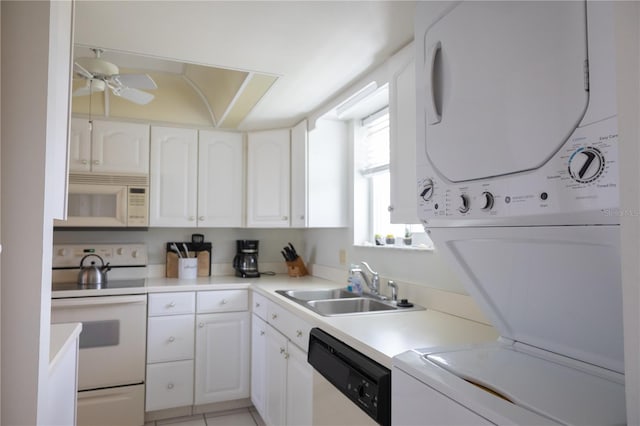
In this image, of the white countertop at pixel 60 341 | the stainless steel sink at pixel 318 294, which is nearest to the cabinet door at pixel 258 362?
the stainless steel sink at pixel 318 294

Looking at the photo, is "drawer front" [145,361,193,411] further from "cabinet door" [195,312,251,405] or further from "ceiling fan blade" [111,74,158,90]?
"ceiling fan blade" [111,74,158,90]

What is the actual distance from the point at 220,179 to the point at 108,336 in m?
1.35

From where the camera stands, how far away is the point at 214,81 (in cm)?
287

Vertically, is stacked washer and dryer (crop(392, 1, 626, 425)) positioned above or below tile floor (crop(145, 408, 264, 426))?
above

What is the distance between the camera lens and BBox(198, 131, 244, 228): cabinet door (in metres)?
3.27

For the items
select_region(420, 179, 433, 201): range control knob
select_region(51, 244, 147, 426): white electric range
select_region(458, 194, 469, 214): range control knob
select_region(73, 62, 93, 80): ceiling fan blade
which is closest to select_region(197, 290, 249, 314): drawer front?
select_region(51, 244, 147, 426): white electric range

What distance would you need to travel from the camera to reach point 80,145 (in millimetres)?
2926

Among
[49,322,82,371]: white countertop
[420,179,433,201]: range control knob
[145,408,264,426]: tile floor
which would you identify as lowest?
[145,408,264,426]: tile floor

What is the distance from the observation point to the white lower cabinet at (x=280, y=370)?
1.94 meters

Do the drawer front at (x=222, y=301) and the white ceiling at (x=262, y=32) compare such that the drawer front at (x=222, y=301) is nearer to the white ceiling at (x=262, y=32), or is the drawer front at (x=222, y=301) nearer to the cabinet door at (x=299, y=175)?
the cabinet door at (x=299, y=175)

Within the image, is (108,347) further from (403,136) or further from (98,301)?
(403,136)

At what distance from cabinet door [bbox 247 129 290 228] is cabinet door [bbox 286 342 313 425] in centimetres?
132

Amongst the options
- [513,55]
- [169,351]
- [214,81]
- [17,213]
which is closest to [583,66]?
[513,55]

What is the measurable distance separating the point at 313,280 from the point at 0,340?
2312 millimetres
